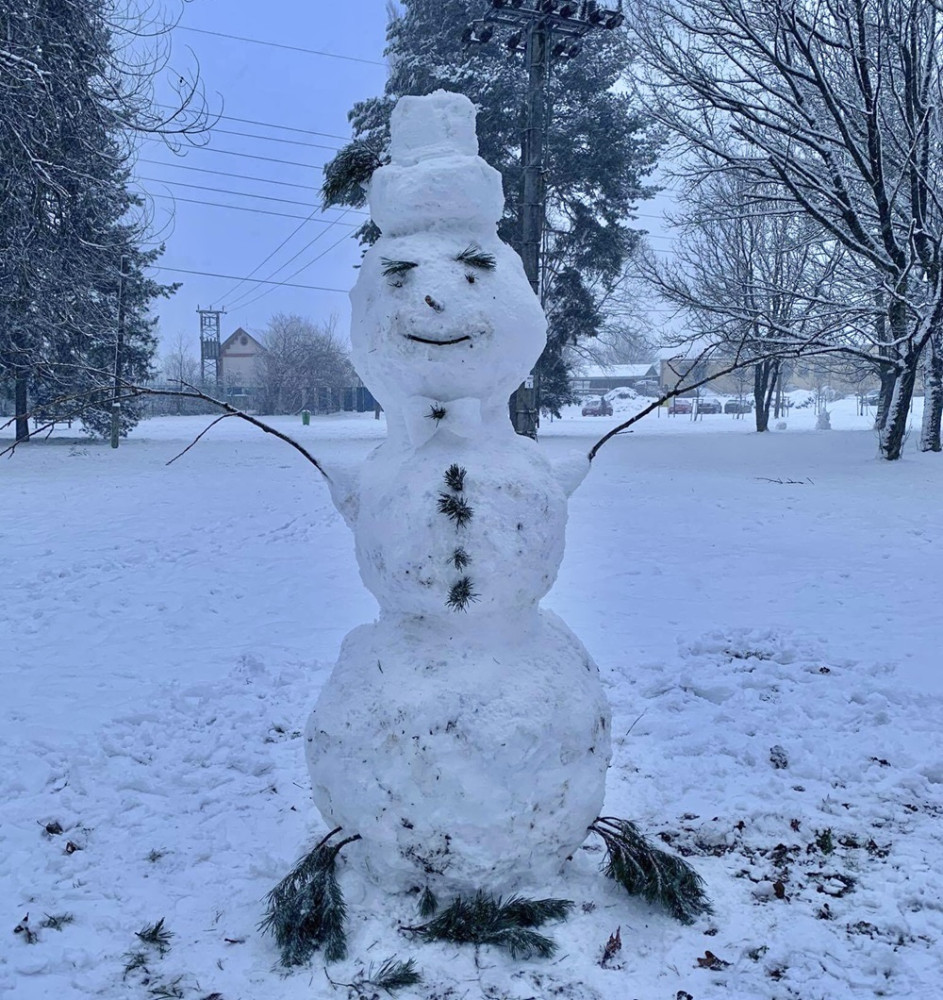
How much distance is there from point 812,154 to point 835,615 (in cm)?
1309

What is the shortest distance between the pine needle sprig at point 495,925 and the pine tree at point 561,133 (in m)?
16.2

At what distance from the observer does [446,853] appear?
99.3 inches

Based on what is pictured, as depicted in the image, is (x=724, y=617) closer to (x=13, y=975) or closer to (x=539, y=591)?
(x=539, y=591)

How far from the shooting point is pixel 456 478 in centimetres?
258

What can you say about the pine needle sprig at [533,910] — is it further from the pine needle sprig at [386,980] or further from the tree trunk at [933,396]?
the tree trunk at [933,396]

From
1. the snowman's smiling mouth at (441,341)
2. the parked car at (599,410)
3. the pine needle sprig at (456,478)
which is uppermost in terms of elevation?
the parked car at (599,410)

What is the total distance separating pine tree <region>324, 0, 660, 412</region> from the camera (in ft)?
61.1

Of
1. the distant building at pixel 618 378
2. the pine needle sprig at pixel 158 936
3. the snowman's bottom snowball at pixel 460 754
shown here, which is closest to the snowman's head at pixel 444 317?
the snowman's bottom snowball at pixel 460 754

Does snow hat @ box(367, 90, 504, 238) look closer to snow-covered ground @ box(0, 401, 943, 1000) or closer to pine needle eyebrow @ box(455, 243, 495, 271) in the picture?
pine needle eyebrow @ box(455, 243, 495, 271)

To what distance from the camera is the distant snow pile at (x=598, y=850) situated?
250cm

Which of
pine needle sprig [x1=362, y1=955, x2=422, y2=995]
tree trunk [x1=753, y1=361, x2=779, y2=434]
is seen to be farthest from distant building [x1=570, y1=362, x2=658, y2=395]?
pine needle sprig [x1=362, y1=955, x2=422, y2=995]

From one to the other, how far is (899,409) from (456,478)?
1358cm

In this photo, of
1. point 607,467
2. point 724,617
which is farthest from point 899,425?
point 724,617

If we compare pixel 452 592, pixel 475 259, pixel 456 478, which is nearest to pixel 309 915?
pixel 452 592
